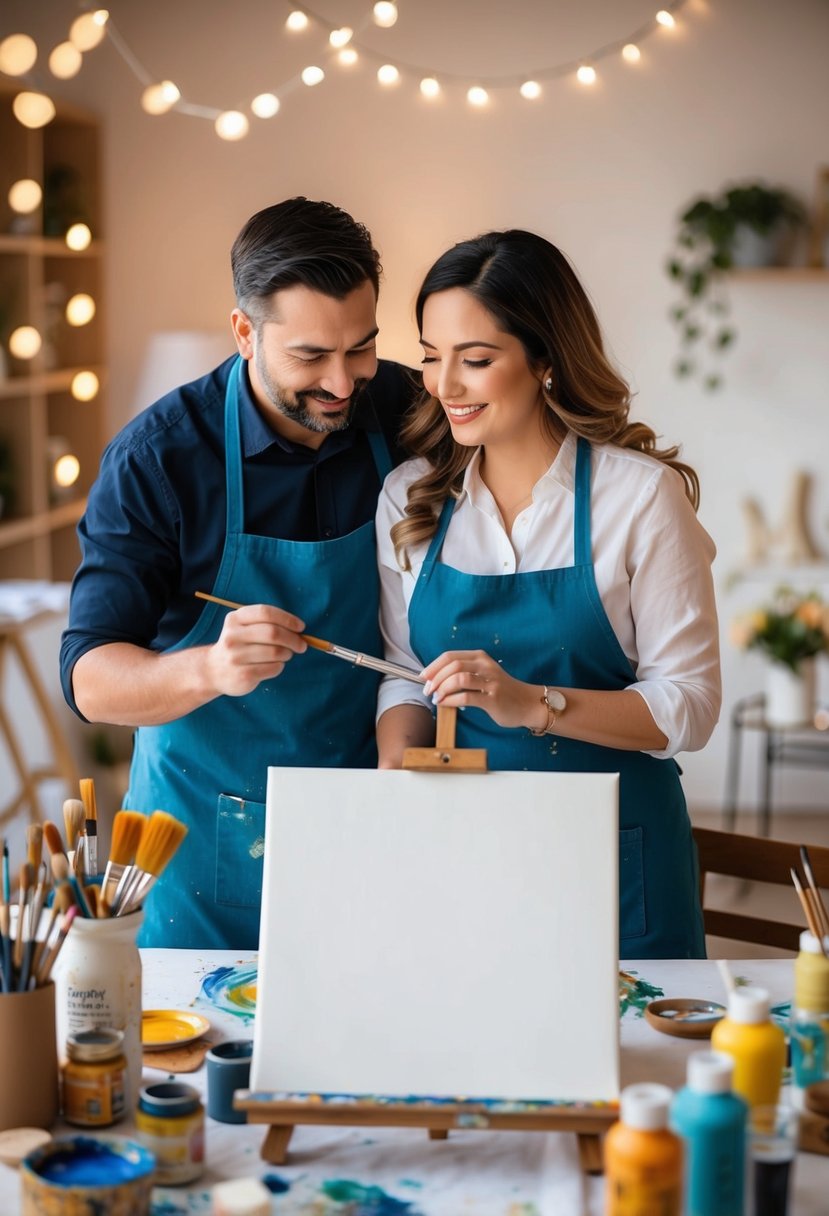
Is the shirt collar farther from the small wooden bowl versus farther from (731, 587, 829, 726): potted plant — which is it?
(731, 587, 829, 726): potted plant

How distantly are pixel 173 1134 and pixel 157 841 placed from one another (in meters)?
0.27

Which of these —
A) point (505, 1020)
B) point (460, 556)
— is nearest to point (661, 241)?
point (460, 556)

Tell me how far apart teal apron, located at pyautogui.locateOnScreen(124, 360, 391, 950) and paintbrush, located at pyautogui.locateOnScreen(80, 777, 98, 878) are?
0.56 meters

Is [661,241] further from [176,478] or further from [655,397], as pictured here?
[176,478]

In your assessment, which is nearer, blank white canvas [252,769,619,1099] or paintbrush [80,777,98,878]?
blank white canvas [252,769,619,1099]

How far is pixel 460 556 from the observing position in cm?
206

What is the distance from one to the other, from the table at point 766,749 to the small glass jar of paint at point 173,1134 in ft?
12.3

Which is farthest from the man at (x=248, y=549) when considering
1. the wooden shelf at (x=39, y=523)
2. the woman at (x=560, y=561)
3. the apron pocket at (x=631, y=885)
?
the wooden shelf at (x=39, y=523)

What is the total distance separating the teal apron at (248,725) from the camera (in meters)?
2.08

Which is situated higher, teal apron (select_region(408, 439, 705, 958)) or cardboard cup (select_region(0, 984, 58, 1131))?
teal apron (select_region(408, 439, 705, 958))

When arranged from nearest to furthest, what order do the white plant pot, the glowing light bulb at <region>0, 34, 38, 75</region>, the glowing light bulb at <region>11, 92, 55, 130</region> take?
1. the glowing light bulb at <region>0, 34, 38, 75</region>
2. the glowing light bulb at <region>11, 92, 55, 130</region>
3. the white plant pot

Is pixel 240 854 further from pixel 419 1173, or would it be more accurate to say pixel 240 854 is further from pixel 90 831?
pixel 419 1173

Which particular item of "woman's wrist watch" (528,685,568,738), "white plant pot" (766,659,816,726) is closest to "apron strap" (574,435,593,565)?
"woman's wrist watch" (528,685,568,738)

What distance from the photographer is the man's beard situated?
6.56ft
